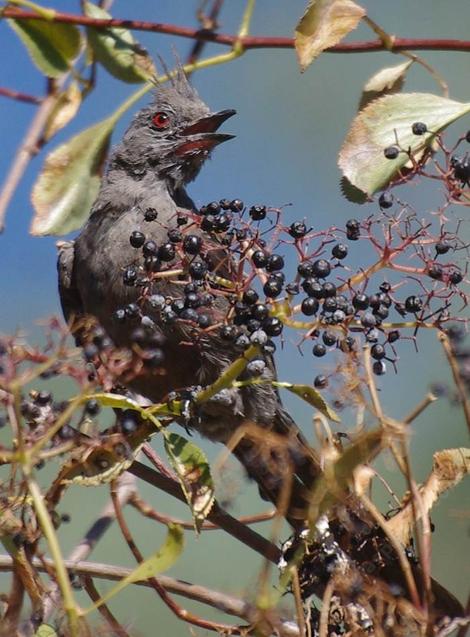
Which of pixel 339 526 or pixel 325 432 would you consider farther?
pixel 339 526

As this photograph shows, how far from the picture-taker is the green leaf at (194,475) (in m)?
1.98

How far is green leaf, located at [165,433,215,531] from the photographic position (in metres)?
1.98

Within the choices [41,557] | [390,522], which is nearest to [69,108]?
[41,557]

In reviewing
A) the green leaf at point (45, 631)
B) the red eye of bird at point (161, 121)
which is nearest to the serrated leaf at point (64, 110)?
the green leaf at point (45, 631)

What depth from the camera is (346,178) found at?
1968 mm

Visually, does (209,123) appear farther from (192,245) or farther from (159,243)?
(192,245)

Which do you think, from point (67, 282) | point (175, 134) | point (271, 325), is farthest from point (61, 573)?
point (175, 134)

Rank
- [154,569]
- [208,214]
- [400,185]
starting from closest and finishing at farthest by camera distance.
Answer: [154,569] < [400,185] < [208,214]

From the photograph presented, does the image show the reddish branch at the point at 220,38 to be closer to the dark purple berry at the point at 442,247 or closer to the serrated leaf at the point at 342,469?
the dark purple berry at the point at 442,247

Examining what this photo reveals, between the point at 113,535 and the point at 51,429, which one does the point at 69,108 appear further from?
the point at 113,535

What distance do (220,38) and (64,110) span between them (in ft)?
1.06

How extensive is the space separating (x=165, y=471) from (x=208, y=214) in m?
0.80

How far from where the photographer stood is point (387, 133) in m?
1.99

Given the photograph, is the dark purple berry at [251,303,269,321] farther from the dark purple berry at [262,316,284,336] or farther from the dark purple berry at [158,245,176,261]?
the dark purple berry at [158,245,176,261]
